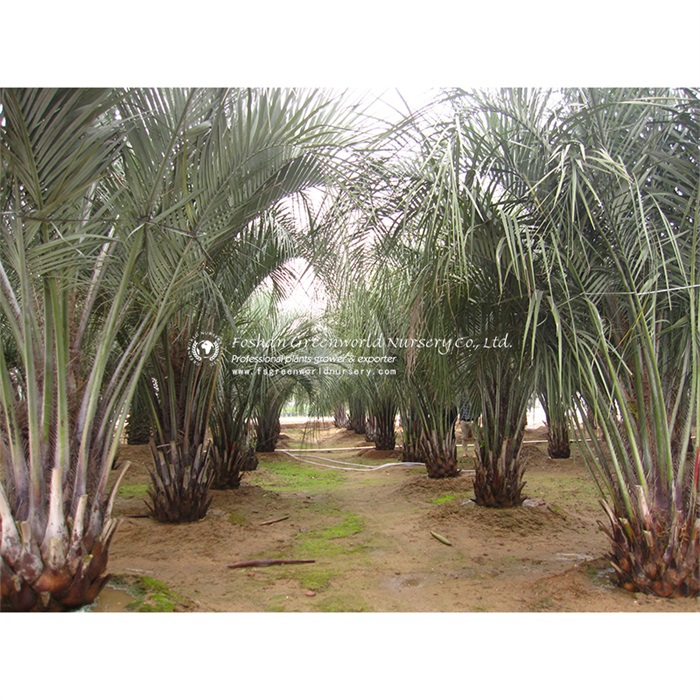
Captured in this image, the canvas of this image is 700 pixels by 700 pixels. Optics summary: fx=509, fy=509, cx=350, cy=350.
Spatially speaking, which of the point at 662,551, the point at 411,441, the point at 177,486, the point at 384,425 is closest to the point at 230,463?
the point at 177,486

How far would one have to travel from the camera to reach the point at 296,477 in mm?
2826

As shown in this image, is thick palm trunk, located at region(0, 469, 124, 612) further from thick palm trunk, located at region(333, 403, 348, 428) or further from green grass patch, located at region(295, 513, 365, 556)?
thick palm trunk, located at region(333, 403, 348, 428)

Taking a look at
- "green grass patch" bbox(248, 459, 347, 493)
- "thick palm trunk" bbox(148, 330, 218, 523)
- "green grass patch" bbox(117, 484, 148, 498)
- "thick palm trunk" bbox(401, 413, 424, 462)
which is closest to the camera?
"green grass patch" bbox(248, 459, 347, 493)

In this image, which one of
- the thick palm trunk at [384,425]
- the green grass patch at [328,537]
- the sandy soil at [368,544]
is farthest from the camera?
the thick palm trunk at [384,425]

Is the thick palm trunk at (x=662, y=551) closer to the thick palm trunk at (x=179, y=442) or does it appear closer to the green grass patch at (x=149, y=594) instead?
the green grass patch at (x=149, y=594)

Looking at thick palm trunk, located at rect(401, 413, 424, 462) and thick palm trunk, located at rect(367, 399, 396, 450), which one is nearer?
thick palm trunk, located at rect(367, 399, 396, 450)

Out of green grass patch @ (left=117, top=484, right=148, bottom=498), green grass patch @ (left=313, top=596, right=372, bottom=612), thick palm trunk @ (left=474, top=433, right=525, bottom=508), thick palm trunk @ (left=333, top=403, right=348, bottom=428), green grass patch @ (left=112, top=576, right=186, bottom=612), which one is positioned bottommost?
green grass patch @ (left=313, top=596, right=372, bottom=612)

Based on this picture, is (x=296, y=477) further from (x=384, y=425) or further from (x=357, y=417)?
(x=384, y=425)

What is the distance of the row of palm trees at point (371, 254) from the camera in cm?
179

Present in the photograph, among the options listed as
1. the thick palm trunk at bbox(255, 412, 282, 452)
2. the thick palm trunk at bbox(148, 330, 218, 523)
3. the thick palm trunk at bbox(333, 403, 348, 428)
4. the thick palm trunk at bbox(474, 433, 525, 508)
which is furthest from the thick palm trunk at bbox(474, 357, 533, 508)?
the thick palm trunk at bbox(148, 330, 218, 523)

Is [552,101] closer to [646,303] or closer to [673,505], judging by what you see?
[646,303]

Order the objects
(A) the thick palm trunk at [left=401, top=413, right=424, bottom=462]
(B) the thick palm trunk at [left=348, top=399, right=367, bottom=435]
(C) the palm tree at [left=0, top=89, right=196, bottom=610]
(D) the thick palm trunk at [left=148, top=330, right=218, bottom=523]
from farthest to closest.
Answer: (A) the thick palm trunk at [left=401, top=413, right=424, bottom=462], (D) the thick palm trunk at [left=148, top=330, right=218, bottom=523], (B) the thick palm trunk at [left=348, top=399, right=367, bottom=435], (C) the palm tree at [left=0, top=89, right=196, bottom=610]

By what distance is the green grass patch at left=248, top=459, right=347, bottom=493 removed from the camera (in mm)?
2812

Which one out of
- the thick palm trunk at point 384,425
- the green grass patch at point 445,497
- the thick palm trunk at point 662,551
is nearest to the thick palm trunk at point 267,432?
the thick palm trunk at point 384,425
